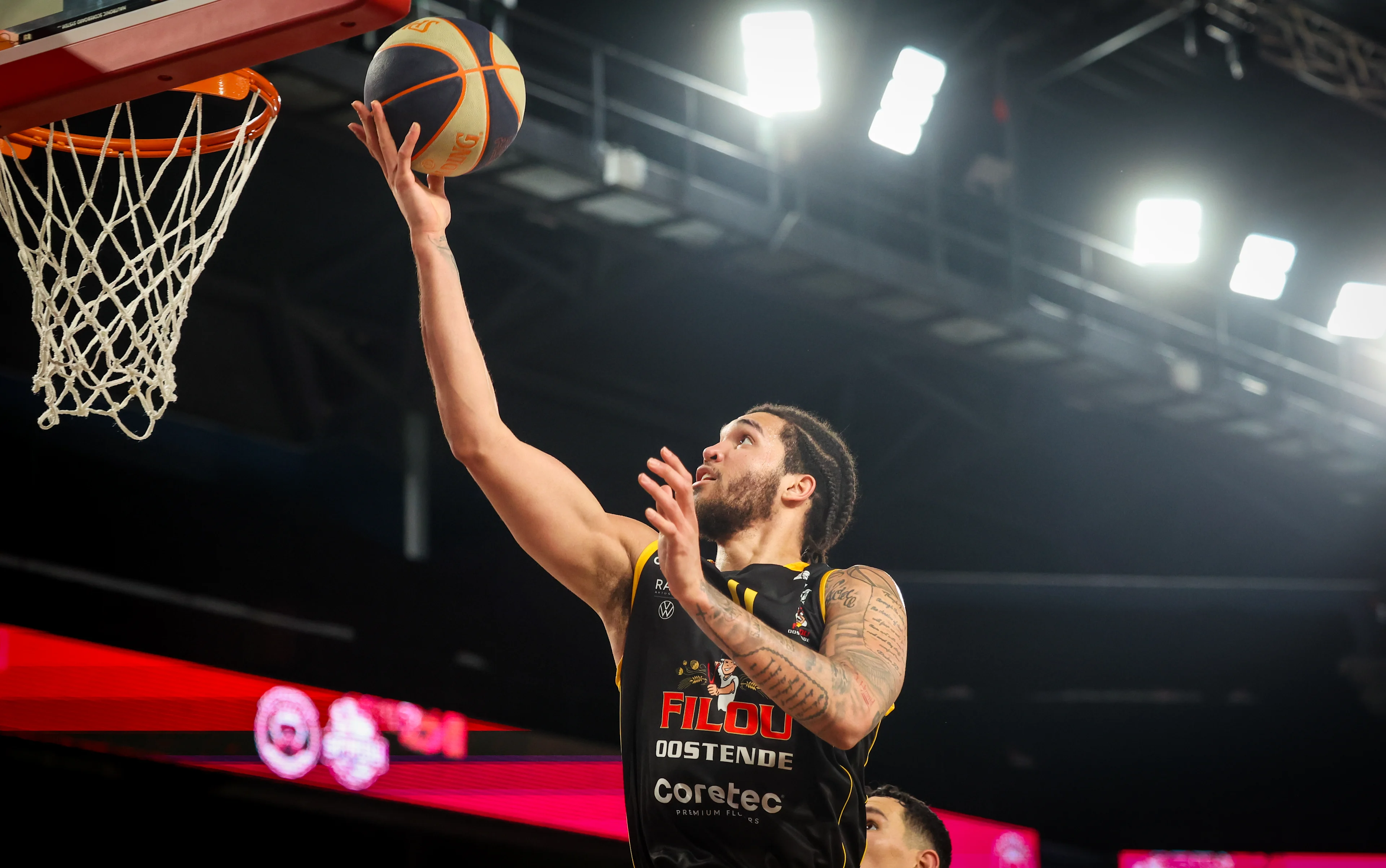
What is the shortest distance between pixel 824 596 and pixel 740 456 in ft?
1.34

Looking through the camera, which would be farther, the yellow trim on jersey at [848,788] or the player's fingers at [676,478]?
the yellow trim on jersey at [848,788]

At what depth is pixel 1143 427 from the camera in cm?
1199

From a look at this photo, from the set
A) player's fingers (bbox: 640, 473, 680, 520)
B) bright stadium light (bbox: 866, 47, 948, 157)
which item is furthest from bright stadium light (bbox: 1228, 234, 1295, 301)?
player's fingers (bbox: 640, 473, 680, 520)

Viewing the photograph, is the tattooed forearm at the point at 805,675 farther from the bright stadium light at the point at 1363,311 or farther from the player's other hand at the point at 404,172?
the bright stadium light at the point at 1363,311

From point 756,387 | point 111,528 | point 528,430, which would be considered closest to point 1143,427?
point 756,387

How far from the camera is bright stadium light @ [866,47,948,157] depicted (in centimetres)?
1099

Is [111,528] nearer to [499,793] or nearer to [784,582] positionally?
[499,793]

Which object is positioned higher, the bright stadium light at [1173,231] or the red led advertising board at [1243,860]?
the bright stadium light at [1173,231]

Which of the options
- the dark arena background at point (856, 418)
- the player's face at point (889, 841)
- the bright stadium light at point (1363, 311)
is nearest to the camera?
the player's face at point (889, 841)

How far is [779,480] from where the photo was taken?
3041 mm

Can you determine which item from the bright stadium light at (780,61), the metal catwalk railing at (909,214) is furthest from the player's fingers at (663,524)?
the bright stadium light at (780,61)

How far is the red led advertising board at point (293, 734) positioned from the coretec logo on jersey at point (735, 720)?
13.9 ft

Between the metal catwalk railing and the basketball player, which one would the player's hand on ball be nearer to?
the basketball player

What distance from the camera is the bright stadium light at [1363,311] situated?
12766 millimetres
